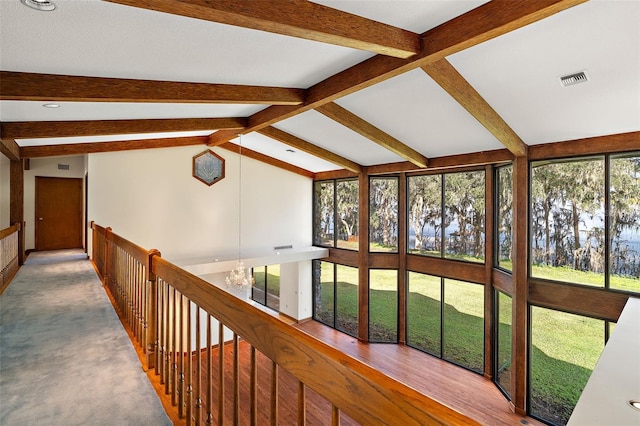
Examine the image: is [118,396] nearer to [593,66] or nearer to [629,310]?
[593,66]

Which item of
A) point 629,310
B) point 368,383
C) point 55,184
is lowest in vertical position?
point 629,310

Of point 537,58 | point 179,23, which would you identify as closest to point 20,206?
point 179,23

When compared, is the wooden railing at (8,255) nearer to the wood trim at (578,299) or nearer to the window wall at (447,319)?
the window wall at (447,319)

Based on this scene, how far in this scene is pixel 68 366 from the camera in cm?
253

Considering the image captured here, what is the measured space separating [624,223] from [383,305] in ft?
18.2

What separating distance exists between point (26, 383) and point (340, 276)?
854cm

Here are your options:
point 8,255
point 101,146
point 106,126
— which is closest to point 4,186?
point 101,146

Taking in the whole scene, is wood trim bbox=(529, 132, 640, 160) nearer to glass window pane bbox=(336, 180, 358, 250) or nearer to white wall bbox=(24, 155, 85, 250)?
glass window pane bbox=(336, 180, 358, 250)

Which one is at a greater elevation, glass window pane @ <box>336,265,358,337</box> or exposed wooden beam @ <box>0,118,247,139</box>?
exposed wooden beam @ <box>0,118,247,139</box>

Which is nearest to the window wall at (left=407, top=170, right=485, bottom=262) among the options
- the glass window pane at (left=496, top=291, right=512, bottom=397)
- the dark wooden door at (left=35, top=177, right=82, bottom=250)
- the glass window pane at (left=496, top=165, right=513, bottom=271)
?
the glass window pane at (left=496, top=165, right=513, bottom=271)

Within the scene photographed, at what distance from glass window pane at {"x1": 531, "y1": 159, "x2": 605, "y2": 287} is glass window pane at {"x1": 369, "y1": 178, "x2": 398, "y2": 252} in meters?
3.59

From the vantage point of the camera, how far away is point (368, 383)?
826mm

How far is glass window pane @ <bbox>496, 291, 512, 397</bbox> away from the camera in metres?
6.53

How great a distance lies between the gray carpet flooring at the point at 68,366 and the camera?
1.99 m
